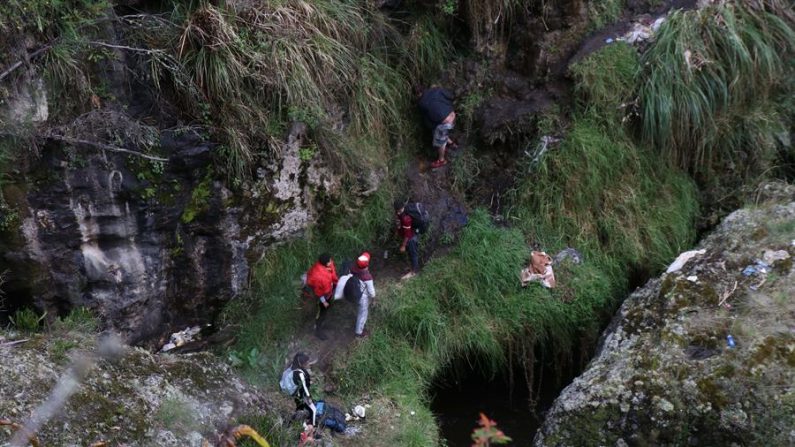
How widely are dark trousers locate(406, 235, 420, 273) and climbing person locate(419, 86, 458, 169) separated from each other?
113 centimetres

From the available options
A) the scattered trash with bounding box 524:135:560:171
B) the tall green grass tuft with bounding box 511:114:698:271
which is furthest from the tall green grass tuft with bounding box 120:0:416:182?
the tall green grass tuft with bounding box 511:114:698:271

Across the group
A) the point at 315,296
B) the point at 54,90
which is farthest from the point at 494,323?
the point at 54,90

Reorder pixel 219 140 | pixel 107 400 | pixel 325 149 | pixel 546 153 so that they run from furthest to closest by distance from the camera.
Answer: pixel 546 153 → pixel 325 149 → pixel 219 140 → pixel 107 400

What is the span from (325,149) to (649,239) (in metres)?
3.56

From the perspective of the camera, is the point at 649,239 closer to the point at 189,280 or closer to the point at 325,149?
the point at 325,149

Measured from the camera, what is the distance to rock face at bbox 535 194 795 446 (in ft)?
16.0

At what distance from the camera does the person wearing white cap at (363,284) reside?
6199 mm

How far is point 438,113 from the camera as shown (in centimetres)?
690

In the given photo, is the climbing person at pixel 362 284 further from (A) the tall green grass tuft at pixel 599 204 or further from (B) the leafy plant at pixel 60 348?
(B) the leafy plant at pixel 60 348

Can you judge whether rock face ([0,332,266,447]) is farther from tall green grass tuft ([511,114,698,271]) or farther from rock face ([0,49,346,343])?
tall green grass tuft ([511,114,698,271])

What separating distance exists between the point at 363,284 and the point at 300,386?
1.22 meters

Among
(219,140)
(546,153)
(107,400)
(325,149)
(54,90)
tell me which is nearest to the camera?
(107,400)

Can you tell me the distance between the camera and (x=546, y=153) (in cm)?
712

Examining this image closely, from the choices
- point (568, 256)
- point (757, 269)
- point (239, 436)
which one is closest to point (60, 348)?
point (239, 436)
